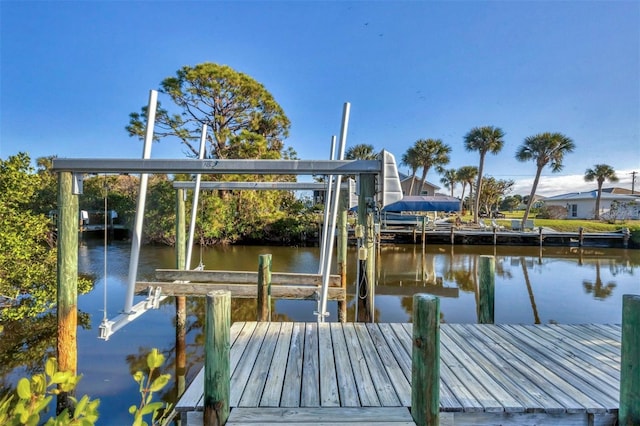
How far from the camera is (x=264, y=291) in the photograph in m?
4.27

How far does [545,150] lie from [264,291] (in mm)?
Result: 26141

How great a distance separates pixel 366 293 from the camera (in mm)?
3635

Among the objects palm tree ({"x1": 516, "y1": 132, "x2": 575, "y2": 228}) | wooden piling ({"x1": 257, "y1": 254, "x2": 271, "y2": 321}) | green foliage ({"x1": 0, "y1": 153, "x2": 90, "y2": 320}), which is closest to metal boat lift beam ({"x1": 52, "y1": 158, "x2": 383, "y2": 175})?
wooden piling ({"x1": 257, "y1": 254, "x2": 271, "y2": 321})

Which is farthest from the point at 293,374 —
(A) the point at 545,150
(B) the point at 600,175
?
(B) the point at 600,175

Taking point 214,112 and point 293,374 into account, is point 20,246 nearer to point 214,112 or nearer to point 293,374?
point 293,374

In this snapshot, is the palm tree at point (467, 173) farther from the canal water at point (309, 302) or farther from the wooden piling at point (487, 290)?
the wooden piling at point (487, 290)

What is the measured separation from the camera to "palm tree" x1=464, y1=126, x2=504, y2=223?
2542 centimetres

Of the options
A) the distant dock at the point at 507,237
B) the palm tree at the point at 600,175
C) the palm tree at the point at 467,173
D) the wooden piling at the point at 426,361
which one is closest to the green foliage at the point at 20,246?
the wooden piling at the point at 426,361

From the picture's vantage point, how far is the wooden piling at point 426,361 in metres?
1.87

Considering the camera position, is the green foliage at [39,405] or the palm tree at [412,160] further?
the palm tree at [412,160]

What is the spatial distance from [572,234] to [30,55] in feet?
85.5

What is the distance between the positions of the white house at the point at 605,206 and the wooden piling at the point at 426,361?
35056mm

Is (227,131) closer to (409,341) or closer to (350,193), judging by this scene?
(350,193)

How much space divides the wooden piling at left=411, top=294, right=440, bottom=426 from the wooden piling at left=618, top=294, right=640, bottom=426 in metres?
1.20
